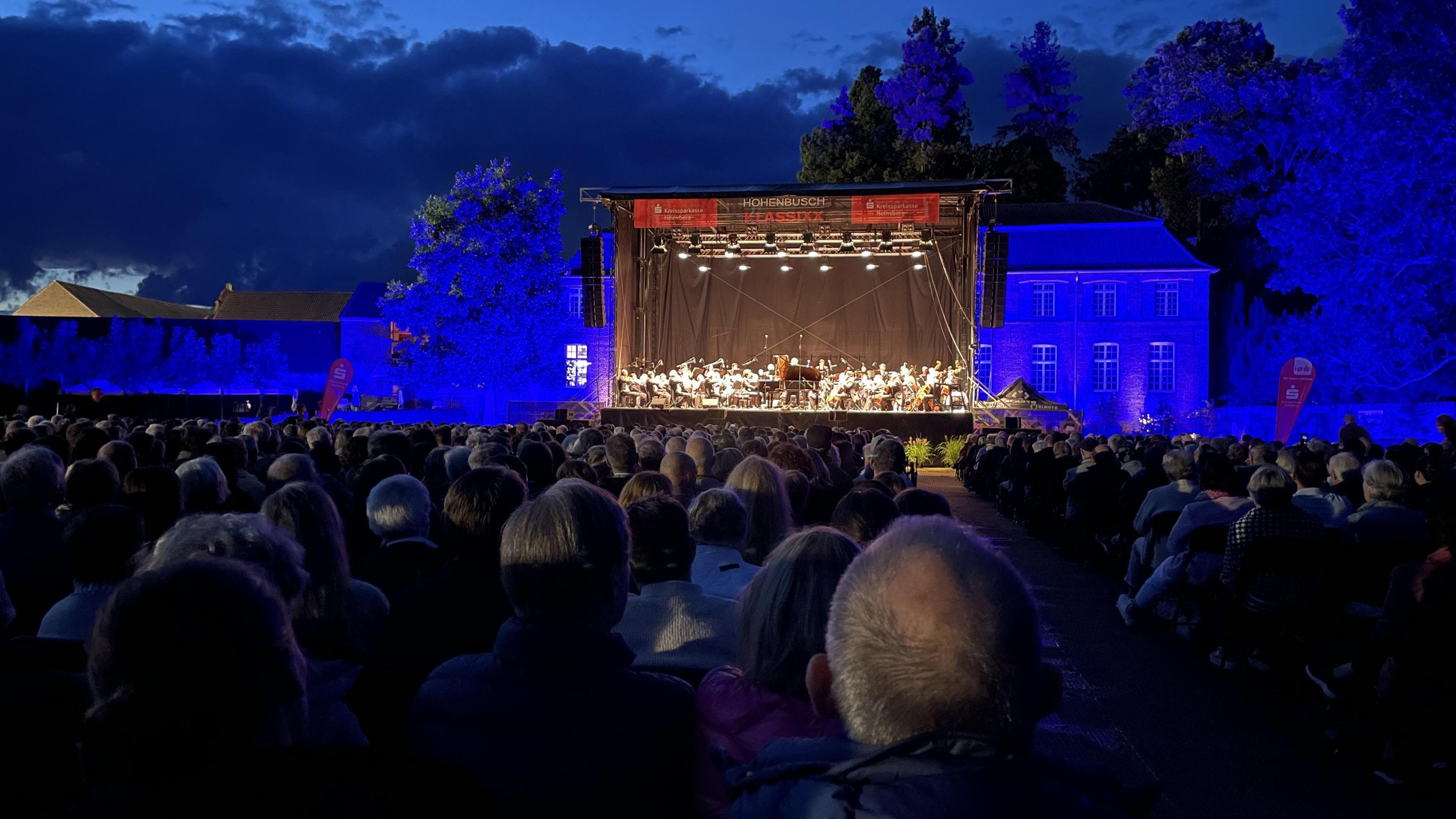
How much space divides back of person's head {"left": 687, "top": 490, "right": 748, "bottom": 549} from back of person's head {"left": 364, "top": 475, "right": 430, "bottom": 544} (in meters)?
1.05

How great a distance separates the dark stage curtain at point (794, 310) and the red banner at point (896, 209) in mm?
4171

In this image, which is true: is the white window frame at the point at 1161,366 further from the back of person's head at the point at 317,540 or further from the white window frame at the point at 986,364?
the back of person's head at the point at 317,540

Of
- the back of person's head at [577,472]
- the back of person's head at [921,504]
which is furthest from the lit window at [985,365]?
the back of person's head at [921,504]

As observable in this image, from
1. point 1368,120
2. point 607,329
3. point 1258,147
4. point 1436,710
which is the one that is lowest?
point 1436,710

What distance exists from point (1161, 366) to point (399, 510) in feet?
114

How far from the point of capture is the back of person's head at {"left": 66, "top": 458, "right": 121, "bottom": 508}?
13.0 feet

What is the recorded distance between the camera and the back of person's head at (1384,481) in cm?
Answer: 557

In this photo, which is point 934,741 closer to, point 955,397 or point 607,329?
point 955,397

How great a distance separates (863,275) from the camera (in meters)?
26.1

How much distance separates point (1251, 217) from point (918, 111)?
46.6 ft

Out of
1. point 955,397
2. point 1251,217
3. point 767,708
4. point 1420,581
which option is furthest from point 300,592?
point 1251,217

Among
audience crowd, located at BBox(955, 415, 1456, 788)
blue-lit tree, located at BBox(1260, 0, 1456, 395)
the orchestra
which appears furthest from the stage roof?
audience crowd, located at BBox(955, 415, 1456, 788)

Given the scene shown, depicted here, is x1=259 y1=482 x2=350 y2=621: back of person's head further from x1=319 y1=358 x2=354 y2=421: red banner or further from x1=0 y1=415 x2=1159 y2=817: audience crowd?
x1=319 y1=358 x2=354 y2=421: red banner

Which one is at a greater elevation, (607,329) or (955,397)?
(607,329)
